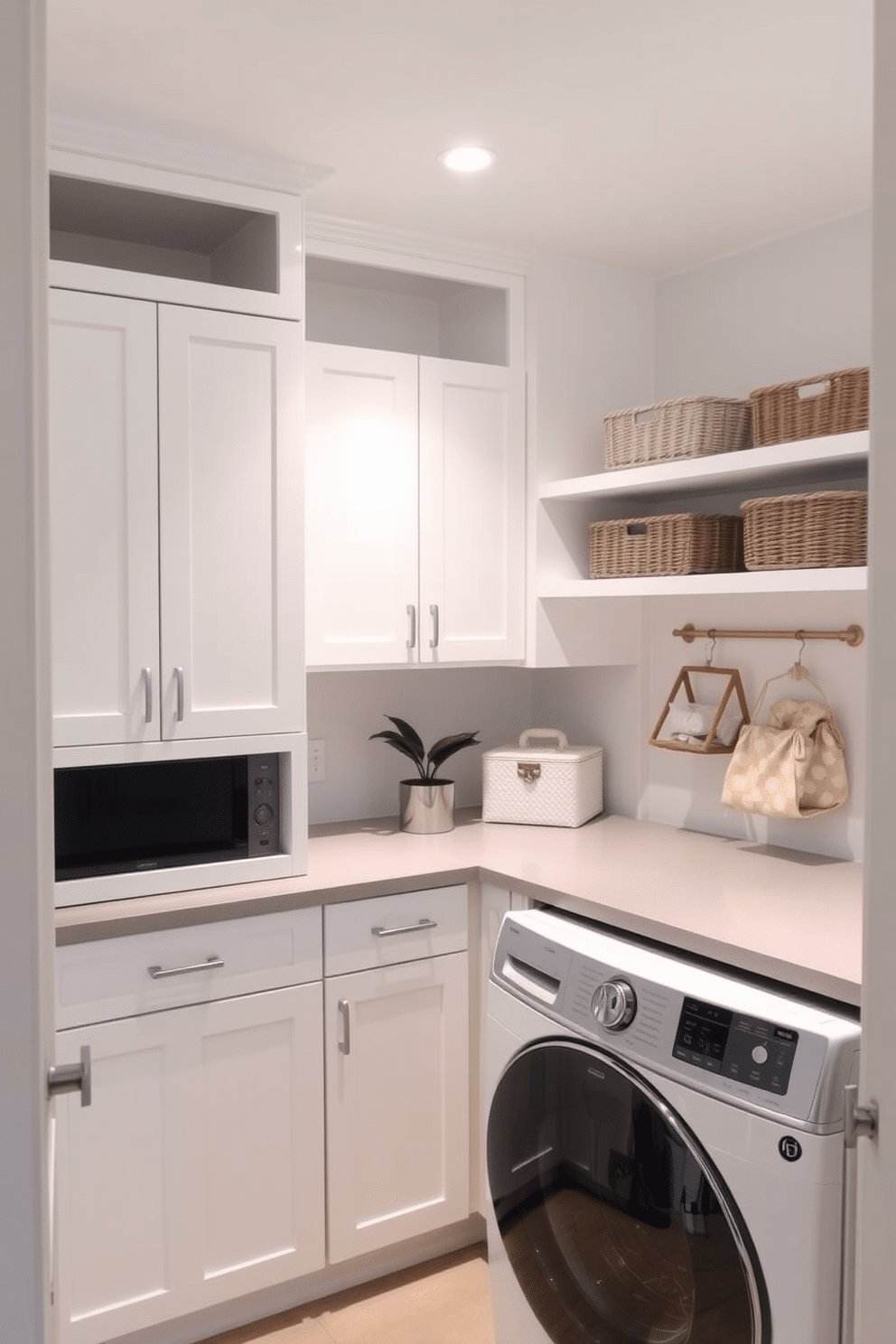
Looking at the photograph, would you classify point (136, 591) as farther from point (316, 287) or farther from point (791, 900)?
point (791, 900)

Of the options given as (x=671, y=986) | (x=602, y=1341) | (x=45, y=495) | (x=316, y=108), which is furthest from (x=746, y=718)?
(x=45, y=495)

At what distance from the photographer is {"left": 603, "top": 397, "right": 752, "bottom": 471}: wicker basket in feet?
8.20

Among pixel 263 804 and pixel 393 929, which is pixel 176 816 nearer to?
pixel 263 804

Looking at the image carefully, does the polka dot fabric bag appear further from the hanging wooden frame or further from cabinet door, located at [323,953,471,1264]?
cabinet door, located at [323,953,471,1264]

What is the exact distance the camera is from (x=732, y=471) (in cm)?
238

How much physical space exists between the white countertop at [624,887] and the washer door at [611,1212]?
0.30 m

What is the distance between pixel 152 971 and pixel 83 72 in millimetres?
1601

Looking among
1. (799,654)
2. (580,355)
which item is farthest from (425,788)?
(580,355)

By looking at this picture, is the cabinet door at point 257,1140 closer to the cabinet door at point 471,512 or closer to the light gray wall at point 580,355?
the cabinet door at point 471,512

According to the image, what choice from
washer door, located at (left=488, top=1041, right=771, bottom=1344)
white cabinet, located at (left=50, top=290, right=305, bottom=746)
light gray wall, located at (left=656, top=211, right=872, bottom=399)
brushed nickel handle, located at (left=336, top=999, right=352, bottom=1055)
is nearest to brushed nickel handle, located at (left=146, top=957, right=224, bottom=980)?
brushed nickel handle, located at (left=336, top=999, right=352, bottom=1055)

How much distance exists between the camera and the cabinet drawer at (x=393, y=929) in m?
2.35

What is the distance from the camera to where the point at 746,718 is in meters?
2.76

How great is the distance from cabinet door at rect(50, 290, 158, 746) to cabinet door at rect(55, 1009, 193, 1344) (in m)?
0.59

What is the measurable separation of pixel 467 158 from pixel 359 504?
2.60 ft
